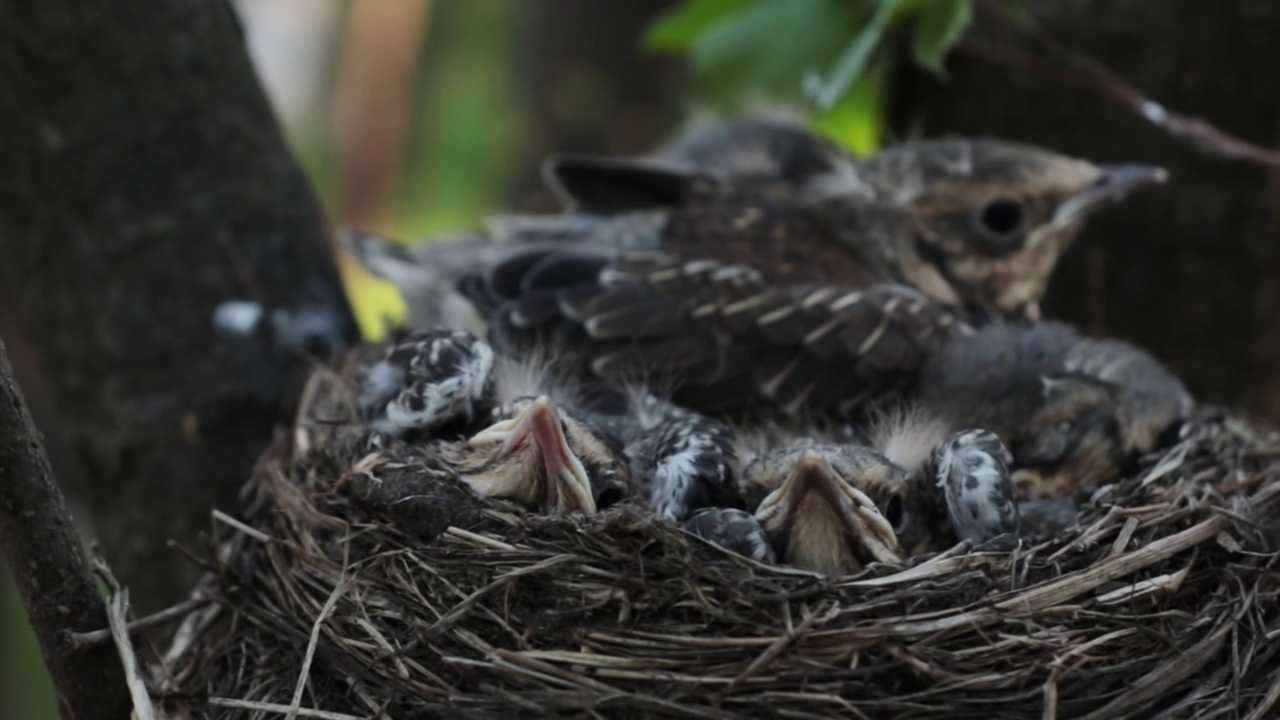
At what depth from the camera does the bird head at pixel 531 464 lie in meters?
1.98

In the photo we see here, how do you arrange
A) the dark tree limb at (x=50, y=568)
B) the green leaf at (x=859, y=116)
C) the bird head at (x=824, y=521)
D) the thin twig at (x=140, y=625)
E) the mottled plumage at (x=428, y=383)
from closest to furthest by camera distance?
the dark tree limb at (x=50, y=568)
the thin twig at (x=140, y=625)
the bird head at (x=824, y=521)
the mottled plumage at (x=428, y=383)
the green leaf at (x=859, y=116)

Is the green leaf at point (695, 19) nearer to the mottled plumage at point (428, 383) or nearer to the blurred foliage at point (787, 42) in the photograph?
the blurred foliage at point (787, 42)

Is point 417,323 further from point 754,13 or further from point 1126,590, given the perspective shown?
point 1126,590

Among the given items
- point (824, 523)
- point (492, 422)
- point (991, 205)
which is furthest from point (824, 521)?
point (991, 205)

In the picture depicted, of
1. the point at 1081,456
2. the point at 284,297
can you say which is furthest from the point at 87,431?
the point at 1081,456

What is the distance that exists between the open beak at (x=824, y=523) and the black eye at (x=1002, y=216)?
1187 millimetres

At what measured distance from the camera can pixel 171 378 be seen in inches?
100.0

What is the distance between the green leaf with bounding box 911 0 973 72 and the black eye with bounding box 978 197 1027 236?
16.7 inches

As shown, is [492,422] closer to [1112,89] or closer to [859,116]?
[1112,89]

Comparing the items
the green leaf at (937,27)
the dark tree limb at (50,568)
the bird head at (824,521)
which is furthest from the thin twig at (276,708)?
the green leaf at (937,27)

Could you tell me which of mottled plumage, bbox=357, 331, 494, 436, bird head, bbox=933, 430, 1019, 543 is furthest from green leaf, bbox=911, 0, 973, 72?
mottled plumage, bbox=357, 331, 494, 436

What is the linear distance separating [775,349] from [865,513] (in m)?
0.71

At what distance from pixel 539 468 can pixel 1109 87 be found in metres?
1.59

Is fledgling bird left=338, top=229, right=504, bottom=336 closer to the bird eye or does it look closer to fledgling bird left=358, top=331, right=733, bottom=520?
fledgling bird left=358, top=331, right=733, bottom=520
